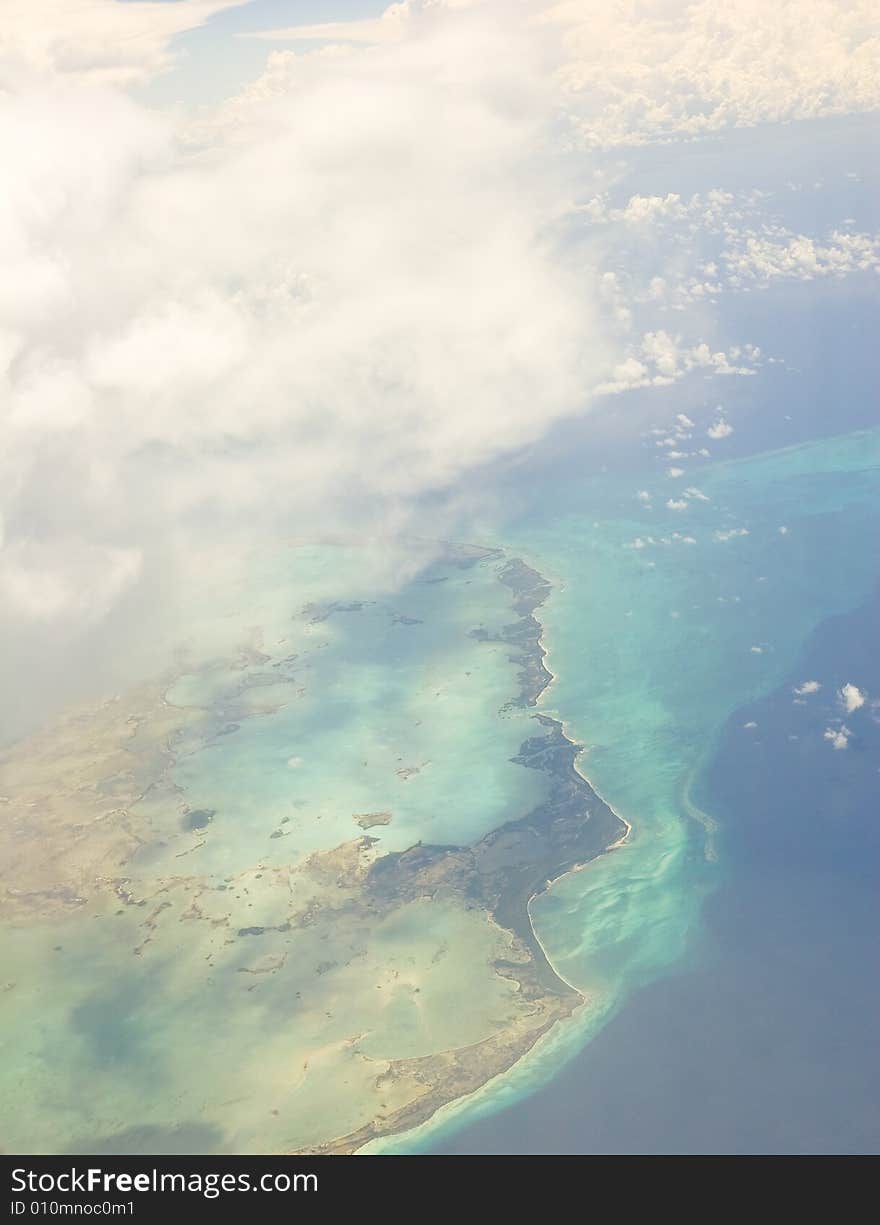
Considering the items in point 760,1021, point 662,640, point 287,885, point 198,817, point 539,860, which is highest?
point 760,1021

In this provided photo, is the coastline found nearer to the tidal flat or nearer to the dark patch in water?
the tidal flat

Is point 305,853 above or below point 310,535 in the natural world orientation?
above

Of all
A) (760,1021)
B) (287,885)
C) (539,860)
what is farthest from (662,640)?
(760,1021)

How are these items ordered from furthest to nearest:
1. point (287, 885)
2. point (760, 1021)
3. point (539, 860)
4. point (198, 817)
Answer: point (198, 817), point (539, 860), point (287, 885), point (760, 1021)

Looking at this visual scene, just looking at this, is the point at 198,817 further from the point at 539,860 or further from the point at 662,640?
the point at 662,640

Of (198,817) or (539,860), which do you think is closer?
(539,860)

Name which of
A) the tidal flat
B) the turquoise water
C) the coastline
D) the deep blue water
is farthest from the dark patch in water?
the deep blue water

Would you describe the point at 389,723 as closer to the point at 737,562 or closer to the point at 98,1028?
the point at 98,1028
